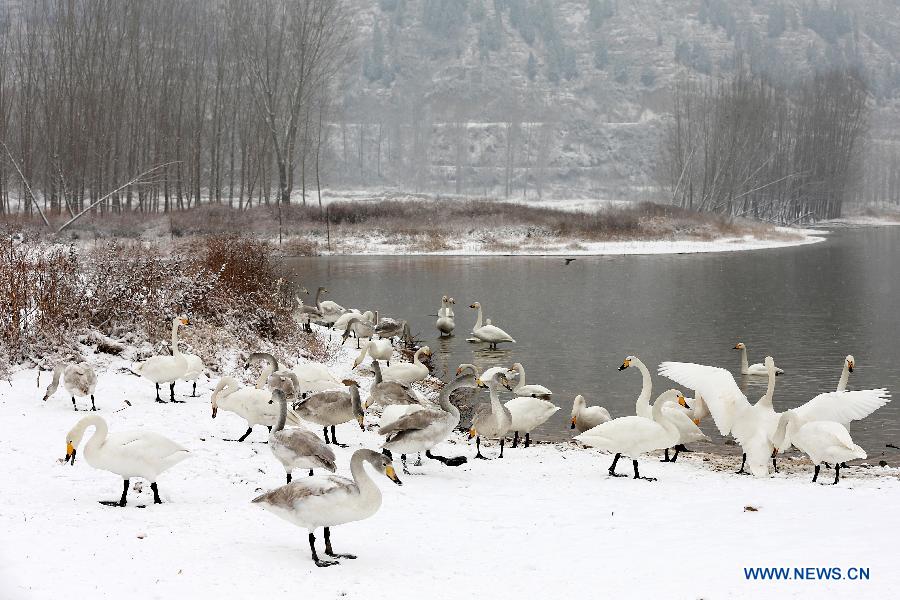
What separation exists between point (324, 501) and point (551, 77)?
142 meters

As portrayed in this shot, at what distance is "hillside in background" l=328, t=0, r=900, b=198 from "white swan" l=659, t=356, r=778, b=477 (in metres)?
89.1

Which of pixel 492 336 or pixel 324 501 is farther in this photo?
pixel 492 336

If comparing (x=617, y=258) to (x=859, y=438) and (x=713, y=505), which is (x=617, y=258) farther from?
(x=713, y=505)

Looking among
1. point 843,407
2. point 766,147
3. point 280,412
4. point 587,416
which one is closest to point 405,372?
point 587,416

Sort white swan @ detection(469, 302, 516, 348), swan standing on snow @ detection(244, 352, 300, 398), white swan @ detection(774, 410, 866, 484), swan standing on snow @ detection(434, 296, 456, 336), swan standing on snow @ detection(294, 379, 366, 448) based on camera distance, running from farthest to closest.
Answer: swan standing on snow @ detection(434, 296, 456, 336), white swan @ detection(469, 302, 516, 348), swan standing on snow @ detection(244, 352, 300, 398), swan standing on snow @ detection(294, 379, 366, 448), white swan @ detection(774, 410, 866, 484)

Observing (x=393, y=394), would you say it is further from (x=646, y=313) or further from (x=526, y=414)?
(x=646, y=313)

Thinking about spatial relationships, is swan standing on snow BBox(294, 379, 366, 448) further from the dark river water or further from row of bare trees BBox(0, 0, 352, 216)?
row of bare trees BBox(0, 0, 352, 216)

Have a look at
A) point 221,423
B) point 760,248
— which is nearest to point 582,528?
point 221,423

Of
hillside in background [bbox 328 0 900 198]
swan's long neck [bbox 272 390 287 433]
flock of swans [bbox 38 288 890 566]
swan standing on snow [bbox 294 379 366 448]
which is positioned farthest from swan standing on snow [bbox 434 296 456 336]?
hillside in background [bbox 328 0 900 198]

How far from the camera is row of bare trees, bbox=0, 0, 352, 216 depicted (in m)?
43.0

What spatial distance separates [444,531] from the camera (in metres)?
6.94

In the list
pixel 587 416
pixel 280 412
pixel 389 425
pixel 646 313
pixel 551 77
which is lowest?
pixel 646 313

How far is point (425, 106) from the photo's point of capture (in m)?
129

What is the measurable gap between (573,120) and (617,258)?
92103mm
